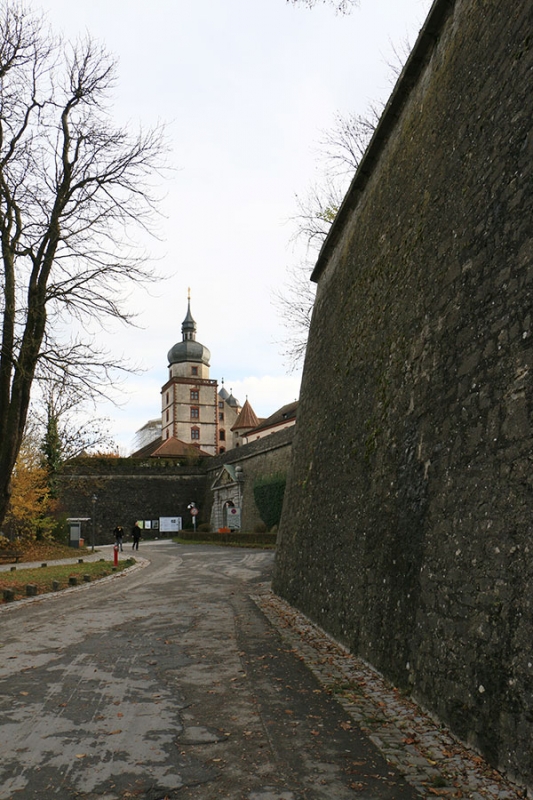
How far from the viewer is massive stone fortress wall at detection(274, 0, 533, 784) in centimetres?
439

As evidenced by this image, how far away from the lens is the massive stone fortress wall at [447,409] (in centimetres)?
439

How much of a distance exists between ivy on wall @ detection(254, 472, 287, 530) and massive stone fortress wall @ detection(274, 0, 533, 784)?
25.7 metres

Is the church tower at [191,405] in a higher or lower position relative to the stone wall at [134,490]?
higher

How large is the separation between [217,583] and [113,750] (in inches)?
504

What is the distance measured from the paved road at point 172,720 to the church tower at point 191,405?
249ft

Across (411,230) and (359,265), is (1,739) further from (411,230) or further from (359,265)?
(359,265)

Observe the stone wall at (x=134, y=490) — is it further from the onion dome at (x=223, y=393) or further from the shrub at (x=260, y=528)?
the onion dome at (x=223, y=393)

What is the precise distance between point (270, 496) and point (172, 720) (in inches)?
1291

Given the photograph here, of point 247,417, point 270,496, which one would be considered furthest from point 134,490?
point 247,417

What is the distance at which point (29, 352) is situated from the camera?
48.1 ft

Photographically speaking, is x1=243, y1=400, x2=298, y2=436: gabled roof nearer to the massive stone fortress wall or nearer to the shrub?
the shrub

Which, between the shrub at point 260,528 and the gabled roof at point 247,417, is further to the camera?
the gabled roof at point 247,417

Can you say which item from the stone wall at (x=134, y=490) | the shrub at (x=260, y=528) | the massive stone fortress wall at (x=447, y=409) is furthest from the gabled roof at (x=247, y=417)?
the massive stone fortress wall at (x=447, y=409)

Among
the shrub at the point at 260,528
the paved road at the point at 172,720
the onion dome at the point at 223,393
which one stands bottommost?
the paved road at the point at 172,720
